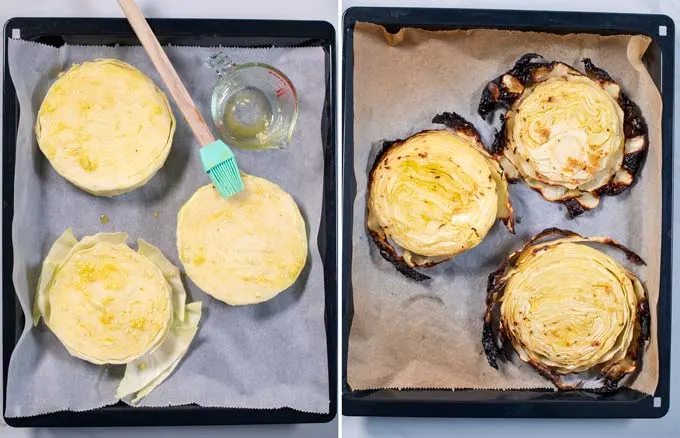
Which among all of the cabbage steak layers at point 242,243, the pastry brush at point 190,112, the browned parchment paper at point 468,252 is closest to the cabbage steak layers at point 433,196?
the browned parchment paper at point 468,252

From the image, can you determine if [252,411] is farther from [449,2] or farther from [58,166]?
[449,2]

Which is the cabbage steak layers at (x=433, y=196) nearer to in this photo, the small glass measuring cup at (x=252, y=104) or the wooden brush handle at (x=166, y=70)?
the small glass measuring cup at (x=252, y=104)

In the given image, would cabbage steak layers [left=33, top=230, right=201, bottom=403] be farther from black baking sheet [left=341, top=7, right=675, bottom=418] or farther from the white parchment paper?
black baking sheet [left=341, top=7, right=675, bottom=418]

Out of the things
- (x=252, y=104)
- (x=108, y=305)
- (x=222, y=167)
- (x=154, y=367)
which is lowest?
(x=154, y=367)

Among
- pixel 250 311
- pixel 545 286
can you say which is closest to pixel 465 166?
pixel 545 286

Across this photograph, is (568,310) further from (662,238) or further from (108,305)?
(108,305)

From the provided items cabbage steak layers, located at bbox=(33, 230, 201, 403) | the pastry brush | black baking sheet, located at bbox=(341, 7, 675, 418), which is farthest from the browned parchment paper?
cabbage steak layers, located at bbox=(33, 230, 201, 403)

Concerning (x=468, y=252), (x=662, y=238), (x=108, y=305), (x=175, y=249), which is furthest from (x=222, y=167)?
(x=662, y=238)
